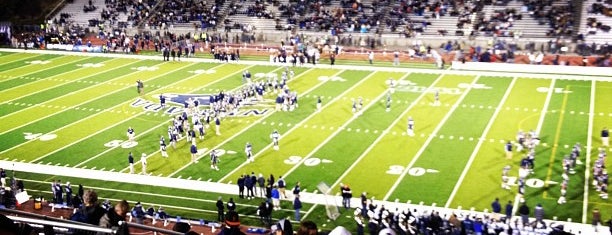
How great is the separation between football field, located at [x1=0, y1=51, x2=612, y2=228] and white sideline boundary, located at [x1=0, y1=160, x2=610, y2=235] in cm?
33

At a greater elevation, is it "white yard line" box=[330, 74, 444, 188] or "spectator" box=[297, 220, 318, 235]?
"spectator" box=[297, 220, 318, 235]

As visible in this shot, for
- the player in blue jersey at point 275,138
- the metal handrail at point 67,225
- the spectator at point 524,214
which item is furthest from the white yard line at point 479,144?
the metal handrail at point 67,225

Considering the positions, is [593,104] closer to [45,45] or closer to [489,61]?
[489,61]

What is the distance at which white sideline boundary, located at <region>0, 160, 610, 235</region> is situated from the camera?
19.8 metres

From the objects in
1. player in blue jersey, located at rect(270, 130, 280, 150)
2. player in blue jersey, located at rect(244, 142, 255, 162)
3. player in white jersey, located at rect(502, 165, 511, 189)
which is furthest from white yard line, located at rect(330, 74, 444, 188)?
player in white jersey, located at rect(502, 165, 511, 189)

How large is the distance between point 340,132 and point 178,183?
301 inches

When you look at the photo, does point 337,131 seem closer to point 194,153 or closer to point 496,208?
point 194,153

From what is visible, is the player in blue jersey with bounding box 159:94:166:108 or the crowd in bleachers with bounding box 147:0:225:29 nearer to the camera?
the player in blue jersey with bounding box 159:94:166:108

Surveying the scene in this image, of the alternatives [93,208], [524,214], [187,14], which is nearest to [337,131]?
[524,214]

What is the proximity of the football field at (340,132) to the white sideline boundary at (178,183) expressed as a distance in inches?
13.1

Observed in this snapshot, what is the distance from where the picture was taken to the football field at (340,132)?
22.1m

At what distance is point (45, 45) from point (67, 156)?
1214 inches

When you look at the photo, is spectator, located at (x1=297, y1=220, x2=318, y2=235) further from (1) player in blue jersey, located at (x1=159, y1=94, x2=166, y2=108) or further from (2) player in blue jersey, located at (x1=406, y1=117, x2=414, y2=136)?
(1) player in blue jersey, located at (x1=159, y1=94, x2=166, y2=108)

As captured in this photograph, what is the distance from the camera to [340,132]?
28203mm
